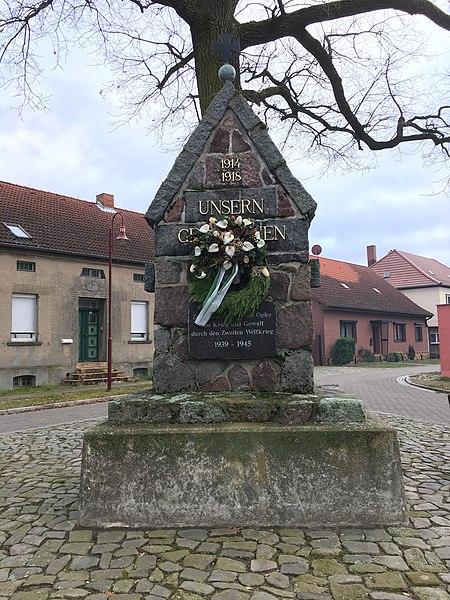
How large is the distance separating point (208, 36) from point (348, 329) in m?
26.5

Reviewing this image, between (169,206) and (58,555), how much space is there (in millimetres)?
3252

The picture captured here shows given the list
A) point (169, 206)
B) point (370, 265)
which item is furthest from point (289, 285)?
point (370, 265)

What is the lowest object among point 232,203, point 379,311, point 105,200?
point 232,203

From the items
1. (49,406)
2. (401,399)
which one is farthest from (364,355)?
(49,406)

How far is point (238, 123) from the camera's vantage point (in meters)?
5.36

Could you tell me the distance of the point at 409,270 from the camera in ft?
150

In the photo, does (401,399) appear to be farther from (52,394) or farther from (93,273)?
(93,273)

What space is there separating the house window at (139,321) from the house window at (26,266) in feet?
15.1

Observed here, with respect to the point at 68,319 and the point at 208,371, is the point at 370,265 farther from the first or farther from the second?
the point at 208,371

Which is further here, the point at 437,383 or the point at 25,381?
the point at 25,381

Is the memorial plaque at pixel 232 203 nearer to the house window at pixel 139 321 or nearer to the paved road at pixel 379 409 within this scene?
the paved road at pixel 379 409

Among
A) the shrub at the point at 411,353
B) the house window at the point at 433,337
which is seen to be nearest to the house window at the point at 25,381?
the shrub at the point at 411,353

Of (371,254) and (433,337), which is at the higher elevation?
(371,254)

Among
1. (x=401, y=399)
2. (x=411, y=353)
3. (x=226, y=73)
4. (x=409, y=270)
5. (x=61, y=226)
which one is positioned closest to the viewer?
(x=226, y=73)
